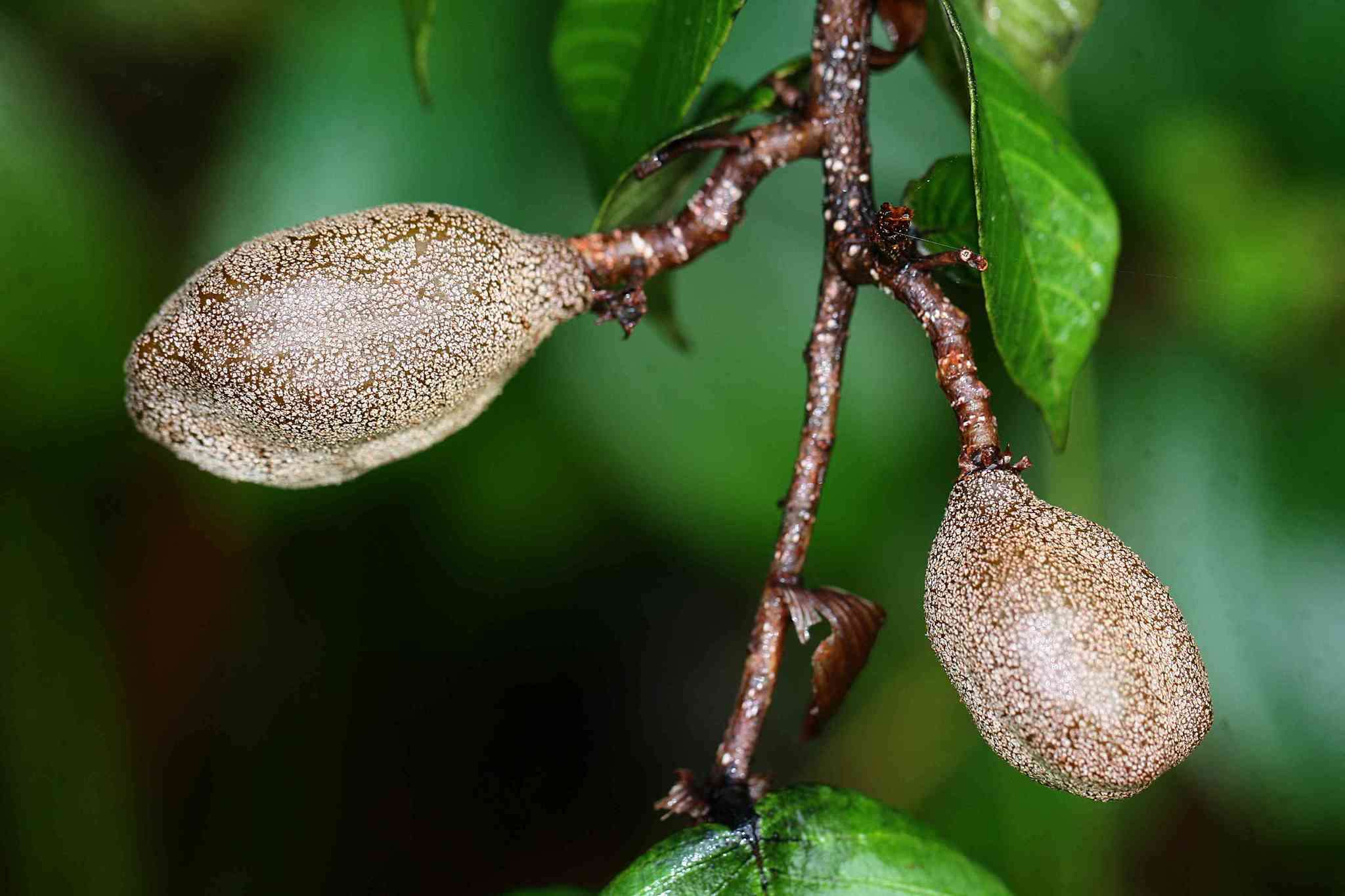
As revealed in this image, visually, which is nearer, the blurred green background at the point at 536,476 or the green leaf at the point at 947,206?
the green leaf at the point at 947,206

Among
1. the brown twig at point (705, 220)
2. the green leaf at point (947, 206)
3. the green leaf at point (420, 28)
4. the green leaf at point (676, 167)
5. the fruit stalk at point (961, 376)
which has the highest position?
the green leaf at point (420, 28)

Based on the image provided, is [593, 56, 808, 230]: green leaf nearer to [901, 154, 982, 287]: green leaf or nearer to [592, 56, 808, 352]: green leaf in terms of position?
[592, 56, 808, 352]: green leaf

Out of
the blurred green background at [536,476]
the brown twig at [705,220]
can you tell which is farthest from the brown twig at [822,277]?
the blurred green background at [536,476]

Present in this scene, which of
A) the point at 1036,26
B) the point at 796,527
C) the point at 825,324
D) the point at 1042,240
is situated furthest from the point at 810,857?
the point at 1036,26

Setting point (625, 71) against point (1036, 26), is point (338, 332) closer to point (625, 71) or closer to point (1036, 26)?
point (625, 71)

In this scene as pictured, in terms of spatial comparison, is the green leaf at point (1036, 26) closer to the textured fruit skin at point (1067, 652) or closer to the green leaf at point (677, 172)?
the green leaf at point (677, 172)

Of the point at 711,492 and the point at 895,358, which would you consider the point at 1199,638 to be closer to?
the point at 895,358

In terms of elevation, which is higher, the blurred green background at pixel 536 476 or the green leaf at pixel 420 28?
the green leaf at pixel 420 28
